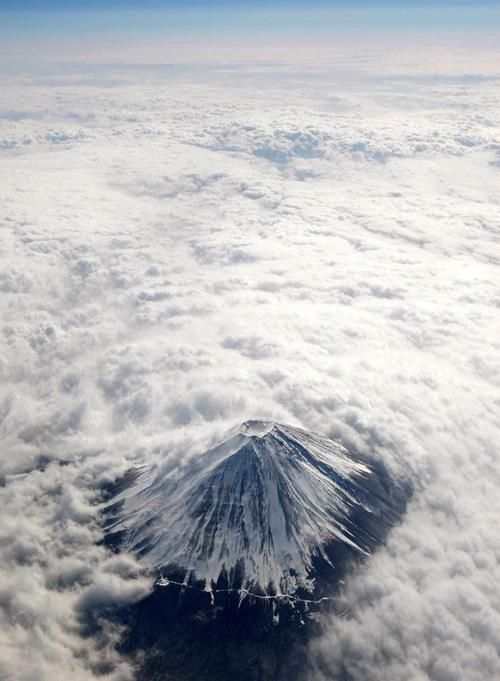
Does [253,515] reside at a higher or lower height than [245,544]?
higher

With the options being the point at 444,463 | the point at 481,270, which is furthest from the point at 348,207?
the point at 444,463

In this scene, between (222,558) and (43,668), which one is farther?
(222,558)

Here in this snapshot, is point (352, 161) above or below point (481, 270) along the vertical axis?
above

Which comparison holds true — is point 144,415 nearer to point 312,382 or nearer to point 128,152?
point 312,382

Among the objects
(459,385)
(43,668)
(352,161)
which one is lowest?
(43,668)

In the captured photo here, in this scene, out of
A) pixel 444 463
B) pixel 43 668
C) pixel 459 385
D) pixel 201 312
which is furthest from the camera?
pixel 201 312

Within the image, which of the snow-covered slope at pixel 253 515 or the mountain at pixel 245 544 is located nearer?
the mountain at pixel 245 544

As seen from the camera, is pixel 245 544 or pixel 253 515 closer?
pixel 245 544

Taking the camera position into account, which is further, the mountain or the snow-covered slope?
the snow-covered slope
